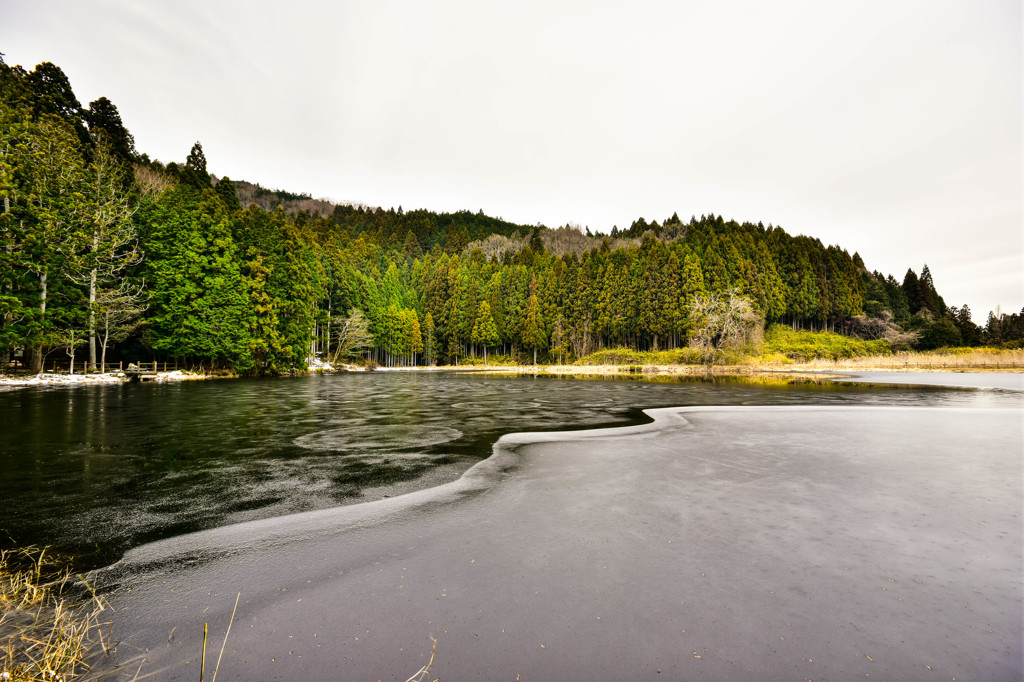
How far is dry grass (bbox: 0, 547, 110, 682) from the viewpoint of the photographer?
2.38 meters

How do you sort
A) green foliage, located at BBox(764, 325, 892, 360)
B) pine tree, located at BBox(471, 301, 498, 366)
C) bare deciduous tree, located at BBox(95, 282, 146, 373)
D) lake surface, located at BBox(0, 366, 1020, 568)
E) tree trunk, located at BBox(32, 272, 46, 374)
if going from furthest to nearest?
pine tree, located at BBox(471, 301, 498, 366), green foliage, located at BBox(764, 325, 892, 360), bare deciduous tree, located at BBox(95, 282, 146, 373), tree trunk, located at BBox(32, 272, 46, 374), lake surface, located at BBox(0, 366, 1020, 568)

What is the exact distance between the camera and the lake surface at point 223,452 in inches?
207

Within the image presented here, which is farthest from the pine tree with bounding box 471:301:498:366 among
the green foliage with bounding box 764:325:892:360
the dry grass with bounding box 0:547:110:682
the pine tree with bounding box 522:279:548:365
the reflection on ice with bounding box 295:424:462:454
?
the dry grass with bounding box 0:547:110:682

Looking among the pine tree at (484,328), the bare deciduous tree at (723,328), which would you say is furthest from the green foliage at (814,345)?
the pine tree at (484,328)

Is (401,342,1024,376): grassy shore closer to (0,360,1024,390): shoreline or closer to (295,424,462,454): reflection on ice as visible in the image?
(0,360,1024,390): shoreline

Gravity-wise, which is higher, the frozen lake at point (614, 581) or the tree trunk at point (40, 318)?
the tree trunk at point (40, 318)

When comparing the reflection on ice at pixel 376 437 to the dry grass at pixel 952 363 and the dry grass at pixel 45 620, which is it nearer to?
the dry grass at pixel 45 620

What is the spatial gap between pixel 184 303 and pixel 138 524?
117 ft

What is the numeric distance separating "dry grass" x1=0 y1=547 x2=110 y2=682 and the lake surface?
336mm

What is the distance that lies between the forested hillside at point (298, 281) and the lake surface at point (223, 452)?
12941 millimetres

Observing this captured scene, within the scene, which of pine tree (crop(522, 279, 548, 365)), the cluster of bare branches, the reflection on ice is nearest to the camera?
the reflection on ice

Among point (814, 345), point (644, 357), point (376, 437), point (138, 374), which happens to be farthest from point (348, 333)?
point (814, 345)

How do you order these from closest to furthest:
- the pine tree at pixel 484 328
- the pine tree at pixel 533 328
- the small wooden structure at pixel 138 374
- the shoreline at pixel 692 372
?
the shoreline at pixel 692 372 < the small wooden structure at pixel 138 374 < the pine tree at pixel 533 328 < the pine tree at pixel 484 328

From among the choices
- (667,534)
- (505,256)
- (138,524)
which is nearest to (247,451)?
(138,524)
